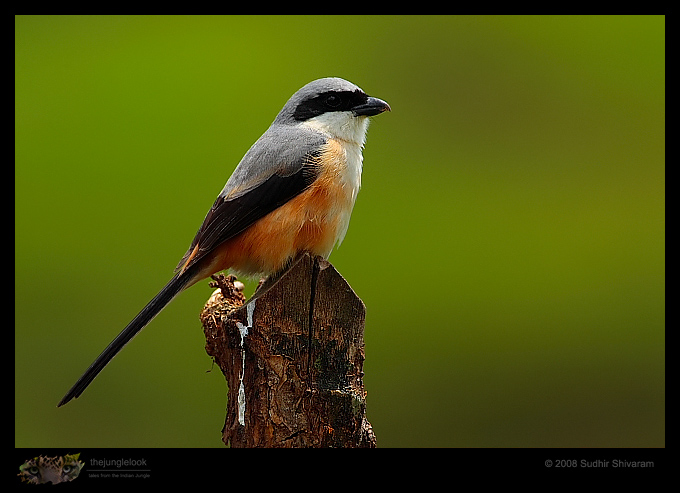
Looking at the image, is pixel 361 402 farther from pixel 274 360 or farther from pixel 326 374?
pixel 274 360

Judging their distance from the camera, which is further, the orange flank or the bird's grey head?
the bird's grey head

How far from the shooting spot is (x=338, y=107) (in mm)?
4574

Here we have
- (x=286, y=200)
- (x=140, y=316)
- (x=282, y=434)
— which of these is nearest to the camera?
(x=282, y=434)

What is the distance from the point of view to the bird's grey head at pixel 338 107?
4547 mm

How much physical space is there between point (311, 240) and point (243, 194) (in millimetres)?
495

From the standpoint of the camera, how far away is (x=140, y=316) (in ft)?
12.7

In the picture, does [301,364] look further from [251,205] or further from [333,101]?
[333,101]

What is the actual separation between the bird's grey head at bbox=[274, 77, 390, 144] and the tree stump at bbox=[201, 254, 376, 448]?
1.36 meters

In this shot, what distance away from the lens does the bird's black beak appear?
14.9 ft

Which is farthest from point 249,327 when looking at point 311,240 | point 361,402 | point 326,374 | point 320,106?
point 320,106

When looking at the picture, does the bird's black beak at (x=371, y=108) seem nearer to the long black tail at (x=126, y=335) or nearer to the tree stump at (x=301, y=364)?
the tree stump at (x=301, y=364)

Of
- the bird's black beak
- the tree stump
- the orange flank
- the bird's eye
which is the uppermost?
the bird's eye

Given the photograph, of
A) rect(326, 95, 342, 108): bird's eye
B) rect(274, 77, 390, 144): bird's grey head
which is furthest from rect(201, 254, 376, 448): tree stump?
Answer: rect(326, 95, 342, 108): bird's eye

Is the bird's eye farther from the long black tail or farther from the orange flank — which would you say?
the long black tail
